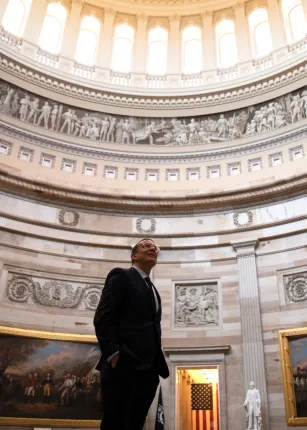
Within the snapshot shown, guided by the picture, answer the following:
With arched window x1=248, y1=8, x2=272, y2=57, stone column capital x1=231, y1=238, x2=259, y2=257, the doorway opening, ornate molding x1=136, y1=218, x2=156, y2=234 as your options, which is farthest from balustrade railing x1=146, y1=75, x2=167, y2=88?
the doorway opening

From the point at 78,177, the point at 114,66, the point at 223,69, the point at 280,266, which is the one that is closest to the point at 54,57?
the point at 114,66

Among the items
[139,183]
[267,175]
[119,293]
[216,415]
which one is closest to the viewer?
[119,293]

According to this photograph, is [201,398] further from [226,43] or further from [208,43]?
[226,43]

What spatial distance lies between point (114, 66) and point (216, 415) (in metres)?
16.4

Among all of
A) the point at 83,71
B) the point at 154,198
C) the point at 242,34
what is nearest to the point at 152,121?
the point at 83,71

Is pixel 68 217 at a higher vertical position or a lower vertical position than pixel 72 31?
lower

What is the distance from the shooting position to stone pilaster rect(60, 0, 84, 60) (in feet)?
70.0

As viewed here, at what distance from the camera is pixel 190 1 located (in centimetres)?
2338

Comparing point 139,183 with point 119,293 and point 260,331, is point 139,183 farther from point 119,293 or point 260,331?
point 119,293

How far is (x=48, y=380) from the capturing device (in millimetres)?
14922

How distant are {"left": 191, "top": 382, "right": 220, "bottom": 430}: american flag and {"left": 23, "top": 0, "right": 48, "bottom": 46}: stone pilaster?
16619 millimetres

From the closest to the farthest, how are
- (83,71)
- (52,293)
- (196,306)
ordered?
(52,293) → (196,306) → (83,71)

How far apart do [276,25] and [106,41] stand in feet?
27.1

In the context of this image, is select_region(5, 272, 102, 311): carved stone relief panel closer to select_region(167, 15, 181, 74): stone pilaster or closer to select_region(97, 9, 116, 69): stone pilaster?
select_region(97, 9, 116, 69): stone pilaster
